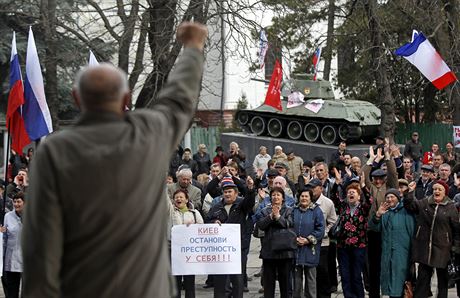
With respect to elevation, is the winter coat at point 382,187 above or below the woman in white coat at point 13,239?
above

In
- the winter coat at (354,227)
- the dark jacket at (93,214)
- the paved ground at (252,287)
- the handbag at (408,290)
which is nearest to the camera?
the dark jacket at (93,214)

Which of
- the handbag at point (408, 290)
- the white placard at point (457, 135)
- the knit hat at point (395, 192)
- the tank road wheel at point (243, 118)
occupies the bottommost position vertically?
the handbag at point (408, 290)

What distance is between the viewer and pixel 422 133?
3838 cm

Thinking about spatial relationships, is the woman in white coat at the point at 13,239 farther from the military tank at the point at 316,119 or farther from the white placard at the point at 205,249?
the military tank at the point at 316,119

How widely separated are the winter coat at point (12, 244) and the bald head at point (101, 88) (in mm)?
9480

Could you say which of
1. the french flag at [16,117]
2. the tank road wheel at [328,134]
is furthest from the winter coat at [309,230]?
the tank road wheel at [328,134]

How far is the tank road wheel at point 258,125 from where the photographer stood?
116ft

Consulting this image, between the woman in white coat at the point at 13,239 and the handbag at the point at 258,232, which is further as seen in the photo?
the handbag at the point at 258,232

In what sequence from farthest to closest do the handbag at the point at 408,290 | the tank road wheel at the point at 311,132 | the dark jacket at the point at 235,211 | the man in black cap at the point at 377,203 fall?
the tank road wheel at the point at 311,132, the dark jacket at the point at 235,211, the man in black cap at the point at 377,203, the handbag at the point at 408,290

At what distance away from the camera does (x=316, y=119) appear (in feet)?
110

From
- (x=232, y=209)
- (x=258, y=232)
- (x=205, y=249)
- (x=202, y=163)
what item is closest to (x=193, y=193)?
(x=232, y=209)

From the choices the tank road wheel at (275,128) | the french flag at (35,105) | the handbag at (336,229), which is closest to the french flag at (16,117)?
the french flag at (35,105)

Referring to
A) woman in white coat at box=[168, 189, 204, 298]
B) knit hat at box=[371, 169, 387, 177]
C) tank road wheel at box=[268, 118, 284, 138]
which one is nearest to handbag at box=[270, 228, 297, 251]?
woman in white coat at box=[168, 189, 204, 298]

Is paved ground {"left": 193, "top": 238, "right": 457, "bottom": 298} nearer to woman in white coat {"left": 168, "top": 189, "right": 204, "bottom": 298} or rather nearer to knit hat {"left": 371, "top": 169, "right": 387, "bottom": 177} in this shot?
woman in white coat {"left": 168, "top": 189, "right": 204, "bottom": 298}
